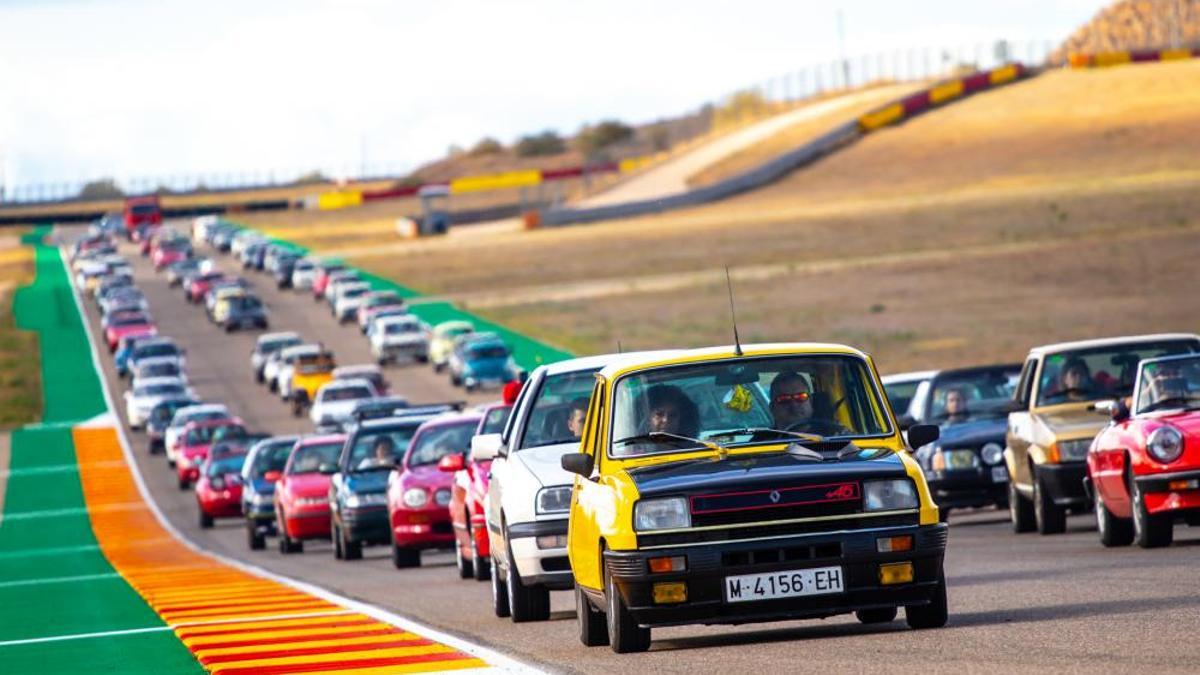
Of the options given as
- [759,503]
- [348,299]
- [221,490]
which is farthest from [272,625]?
[348,299]

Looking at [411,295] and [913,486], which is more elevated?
[913,486]

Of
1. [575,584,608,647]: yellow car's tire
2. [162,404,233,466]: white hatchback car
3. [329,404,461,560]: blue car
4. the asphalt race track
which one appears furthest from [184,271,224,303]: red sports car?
[575,584,608,647]: yellow car's tire

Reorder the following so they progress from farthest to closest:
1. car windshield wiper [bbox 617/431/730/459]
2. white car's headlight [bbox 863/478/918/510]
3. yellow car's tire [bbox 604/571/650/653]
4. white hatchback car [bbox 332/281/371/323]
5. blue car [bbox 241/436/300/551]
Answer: white hatchback car [bbox 332/281/371/323]
blue car [bbox 241/436/300/551]
car windshield wiper [bbox 617/431/730/459]
yellow car's tire [bbox 604/571/650/653]
white car's headlight [bbox 863/478/918/510]

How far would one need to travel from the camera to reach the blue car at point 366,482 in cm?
2691

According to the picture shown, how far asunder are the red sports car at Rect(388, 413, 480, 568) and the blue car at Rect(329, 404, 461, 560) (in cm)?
193

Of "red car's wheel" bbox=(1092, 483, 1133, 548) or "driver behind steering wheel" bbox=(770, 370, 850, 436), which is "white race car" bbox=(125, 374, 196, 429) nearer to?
"red car's wheel" bbox=(1092, 483, 1133, 548)

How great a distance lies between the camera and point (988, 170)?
103 meters

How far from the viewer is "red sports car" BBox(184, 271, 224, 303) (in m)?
101

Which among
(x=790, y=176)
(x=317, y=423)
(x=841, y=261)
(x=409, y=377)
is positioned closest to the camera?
(x=317, y=423)

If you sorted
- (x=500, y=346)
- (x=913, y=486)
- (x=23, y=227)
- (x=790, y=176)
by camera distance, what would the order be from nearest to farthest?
(x=913, y=486)
(x=500, y=346)
(x=790, y=176)
(x=23, y=227)

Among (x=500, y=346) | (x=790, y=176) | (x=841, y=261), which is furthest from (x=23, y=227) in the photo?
(x=500, y=346)

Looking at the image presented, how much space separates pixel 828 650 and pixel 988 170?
9273cm

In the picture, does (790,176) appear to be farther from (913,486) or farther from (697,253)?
(913,486)

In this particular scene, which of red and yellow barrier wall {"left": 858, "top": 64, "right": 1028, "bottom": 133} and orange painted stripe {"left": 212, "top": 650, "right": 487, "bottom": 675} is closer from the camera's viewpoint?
orange painted stripe {"left": 212, "top": 650, "right": 487, "bottom": 675}
